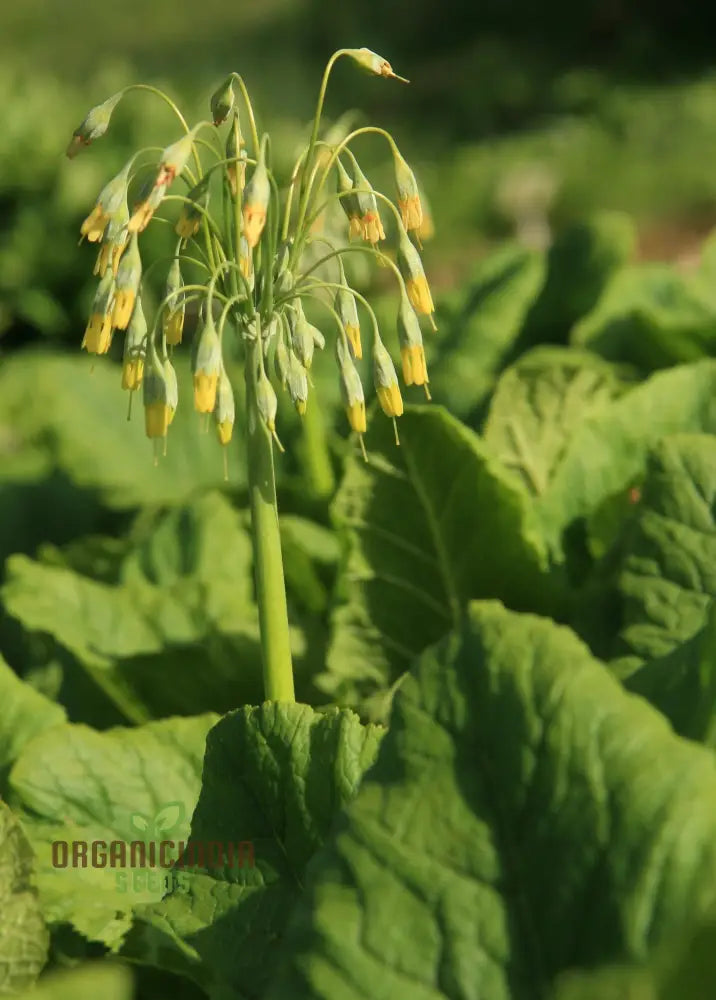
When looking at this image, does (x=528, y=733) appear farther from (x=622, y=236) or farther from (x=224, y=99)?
(x=622, y=236)

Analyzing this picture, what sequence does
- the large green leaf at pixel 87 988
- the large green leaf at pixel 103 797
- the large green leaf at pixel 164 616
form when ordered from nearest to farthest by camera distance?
the large green leaf at pixel 87 988 → the large green leaf at pixel 103 797 → the large green leaf at pixel 164 616

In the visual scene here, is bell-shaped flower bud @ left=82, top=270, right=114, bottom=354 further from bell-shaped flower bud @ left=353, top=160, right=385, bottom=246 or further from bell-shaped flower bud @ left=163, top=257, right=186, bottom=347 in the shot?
bell-shaped flower bud @ left=353, top=160, right=385, bottom=246

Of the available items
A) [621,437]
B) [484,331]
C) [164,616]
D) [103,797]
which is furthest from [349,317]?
[484,331]

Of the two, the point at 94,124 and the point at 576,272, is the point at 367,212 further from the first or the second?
the point at 576,272

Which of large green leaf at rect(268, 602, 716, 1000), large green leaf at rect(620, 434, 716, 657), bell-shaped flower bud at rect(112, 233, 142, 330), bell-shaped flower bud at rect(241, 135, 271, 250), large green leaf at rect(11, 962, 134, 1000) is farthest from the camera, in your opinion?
large green leaf at rect(620, 434, 716, 657)

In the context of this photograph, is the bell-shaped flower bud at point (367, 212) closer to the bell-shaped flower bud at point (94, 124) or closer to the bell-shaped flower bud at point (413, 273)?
the bell-shaped flower bud at point (413, 273)

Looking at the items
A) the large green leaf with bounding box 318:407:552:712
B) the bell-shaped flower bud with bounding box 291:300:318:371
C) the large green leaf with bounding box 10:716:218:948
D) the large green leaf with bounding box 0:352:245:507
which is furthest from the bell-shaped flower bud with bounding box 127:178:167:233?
the large green leaf with bounding box 0:352:245:507

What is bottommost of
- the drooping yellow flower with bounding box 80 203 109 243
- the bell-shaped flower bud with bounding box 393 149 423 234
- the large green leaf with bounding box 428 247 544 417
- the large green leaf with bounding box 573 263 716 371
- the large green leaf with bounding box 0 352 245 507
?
the large green leaf with bounding box 0 352 245 507

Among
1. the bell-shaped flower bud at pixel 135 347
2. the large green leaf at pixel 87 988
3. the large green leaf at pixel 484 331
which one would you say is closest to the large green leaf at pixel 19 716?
the bell-shaped flower bud at pixel 135 347
